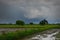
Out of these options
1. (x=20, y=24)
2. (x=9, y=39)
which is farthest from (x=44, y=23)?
(x=9, y=39)

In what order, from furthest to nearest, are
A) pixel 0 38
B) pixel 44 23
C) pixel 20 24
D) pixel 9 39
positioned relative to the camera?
pixel 44 23 → pixel 20 24 → pixel 9 39 → pixel 0 38

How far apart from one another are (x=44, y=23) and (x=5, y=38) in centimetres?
4866

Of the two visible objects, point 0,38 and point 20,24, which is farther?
point 20,24

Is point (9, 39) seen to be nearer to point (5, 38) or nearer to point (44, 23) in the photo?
point (5, 38)

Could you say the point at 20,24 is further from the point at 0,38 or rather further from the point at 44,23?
the point at 0,38

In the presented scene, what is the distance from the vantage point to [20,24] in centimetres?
5047

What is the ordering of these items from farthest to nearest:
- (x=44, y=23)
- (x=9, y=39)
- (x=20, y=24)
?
1. (x=44, y=23)
2. (x=20, y=24)
3. (x=9, y=39)

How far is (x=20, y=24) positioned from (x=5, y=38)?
3720 cm

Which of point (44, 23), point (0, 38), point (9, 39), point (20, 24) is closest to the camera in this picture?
point (0, 38)

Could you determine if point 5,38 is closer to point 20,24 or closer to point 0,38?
point 0,38

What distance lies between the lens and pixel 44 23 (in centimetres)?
6150

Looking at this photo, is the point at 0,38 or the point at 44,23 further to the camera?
the point at 44,23

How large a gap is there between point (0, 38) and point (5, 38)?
0.60 m

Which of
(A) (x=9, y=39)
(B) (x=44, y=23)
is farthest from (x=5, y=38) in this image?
(B) (x=44, y=23)
